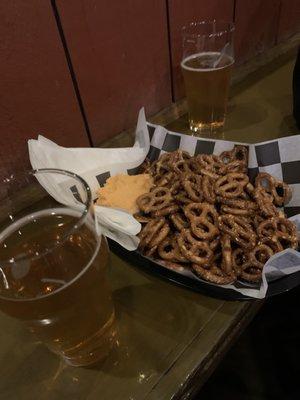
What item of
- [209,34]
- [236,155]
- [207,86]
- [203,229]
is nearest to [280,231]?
[203,229]

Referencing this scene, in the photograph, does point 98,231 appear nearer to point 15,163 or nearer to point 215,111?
point 15,163

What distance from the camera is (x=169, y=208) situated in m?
0.74

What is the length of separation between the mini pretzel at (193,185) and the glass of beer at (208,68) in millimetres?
343

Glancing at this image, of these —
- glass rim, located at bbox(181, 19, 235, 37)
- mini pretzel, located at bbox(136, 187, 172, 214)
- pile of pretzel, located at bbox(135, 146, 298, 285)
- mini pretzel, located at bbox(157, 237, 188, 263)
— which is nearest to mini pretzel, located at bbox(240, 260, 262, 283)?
pile of pretzel, located at bbox(135, 146, 298, 285)

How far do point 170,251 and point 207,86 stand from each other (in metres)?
0.55


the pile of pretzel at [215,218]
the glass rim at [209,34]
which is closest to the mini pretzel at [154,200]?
the pile of pretzel at [215,218]

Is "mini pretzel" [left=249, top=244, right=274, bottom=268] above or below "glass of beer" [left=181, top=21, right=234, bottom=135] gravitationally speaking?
below

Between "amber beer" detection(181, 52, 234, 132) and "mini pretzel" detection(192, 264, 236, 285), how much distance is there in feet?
1.89

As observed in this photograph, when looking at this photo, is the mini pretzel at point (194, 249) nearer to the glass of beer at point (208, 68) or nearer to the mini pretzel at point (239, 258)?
the mini pretzel at point (239, 258)

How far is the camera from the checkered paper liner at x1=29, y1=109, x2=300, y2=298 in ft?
2.19

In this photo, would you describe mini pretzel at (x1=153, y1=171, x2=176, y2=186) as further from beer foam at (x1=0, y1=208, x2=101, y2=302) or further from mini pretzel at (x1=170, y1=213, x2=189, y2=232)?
beer foam at (x1=0, y1=208, x2=101, y2=302)

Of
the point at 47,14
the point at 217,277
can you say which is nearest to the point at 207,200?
the point at 217,277

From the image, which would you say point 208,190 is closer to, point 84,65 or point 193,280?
point 193,280

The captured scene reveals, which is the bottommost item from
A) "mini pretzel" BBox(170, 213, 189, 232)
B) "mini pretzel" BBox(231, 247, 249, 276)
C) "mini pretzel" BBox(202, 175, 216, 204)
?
"mini pretzel" BBox(231, 247, 249, 276)
